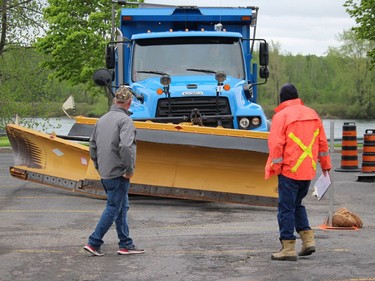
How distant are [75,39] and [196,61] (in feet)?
81.0

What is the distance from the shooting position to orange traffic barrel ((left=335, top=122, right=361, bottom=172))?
785 inches

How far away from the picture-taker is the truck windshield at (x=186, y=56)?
1376 centimetres

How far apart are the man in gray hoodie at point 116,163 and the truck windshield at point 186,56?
530 centimetres

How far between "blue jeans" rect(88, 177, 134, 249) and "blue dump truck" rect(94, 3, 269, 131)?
430 cm

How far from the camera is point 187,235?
957cm

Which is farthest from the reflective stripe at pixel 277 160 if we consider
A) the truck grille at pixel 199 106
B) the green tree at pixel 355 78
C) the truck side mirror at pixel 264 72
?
the green tree at pixel 355 78

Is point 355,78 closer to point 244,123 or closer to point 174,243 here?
point 244,123

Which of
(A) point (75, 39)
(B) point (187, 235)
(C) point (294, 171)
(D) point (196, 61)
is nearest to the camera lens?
(C) point (294, 171)

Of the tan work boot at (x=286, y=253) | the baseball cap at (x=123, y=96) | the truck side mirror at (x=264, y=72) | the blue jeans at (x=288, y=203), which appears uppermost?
the truck side mirror at (x=264, y=72)

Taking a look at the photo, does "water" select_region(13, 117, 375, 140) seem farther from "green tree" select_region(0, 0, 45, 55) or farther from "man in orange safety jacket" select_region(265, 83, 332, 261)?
"man in orange safety jacket" select_region(265, 83, 332, 261)

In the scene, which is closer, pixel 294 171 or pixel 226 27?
pixel 294 171

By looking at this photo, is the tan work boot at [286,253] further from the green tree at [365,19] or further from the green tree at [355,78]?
the green tree at [355,78]


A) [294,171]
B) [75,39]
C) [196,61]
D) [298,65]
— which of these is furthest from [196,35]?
[298,65]

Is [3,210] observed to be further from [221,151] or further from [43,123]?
[43,123]
